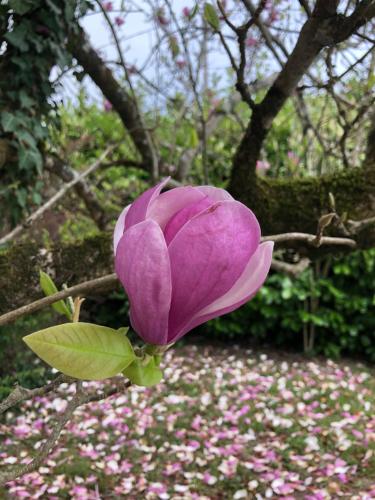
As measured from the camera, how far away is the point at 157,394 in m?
3.44

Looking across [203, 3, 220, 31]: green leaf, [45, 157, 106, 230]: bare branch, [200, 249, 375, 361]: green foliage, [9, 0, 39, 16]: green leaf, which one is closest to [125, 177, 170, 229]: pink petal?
[203, 3, 220, 31]: green leaf

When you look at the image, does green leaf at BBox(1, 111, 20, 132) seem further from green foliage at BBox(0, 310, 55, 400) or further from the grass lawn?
the grass lawn

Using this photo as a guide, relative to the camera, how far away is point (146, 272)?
0.35m

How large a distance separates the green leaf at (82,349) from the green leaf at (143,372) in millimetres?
32

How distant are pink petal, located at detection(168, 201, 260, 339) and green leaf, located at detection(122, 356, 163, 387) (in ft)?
0.19

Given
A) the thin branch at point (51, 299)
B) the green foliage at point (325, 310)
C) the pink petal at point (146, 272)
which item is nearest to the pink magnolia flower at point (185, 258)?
the pink petal at point (146, 272)

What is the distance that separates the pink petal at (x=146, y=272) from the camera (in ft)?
1.13

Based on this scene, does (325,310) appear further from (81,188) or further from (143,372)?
(143,372)

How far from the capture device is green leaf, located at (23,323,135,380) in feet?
1.05

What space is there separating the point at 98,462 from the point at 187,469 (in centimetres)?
41

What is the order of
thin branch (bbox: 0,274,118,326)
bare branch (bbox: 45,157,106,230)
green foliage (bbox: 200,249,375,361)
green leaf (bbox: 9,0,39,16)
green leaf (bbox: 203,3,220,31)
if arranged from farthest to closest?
green foliage (bbox: 200,249,375,361)
bare branch (bbox: 45,157,106,230)
green leaf (bbox: 9,0,39,16)
green leaf (bbox: 203,3,220,31)
thin branch (bbox: 0,274,118,326)

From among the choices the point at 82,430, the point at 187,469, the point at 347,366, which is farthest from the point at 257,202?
the point at 347,366

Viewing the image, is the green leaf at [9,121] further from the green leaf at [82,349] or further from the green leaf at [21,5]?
the green leaf at [82,349]

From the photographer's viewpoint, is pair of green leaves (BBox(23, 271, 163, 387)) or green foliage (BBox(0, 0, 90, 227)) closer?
pair of green leaves (BBox(23, 271, 163, 387))
